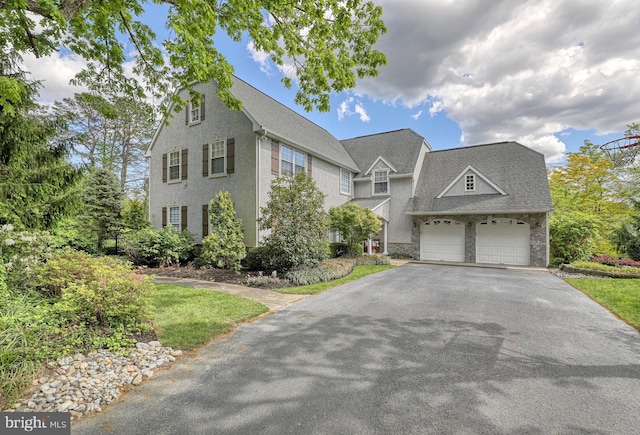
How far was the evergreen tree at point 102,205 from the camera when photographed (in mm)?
13914

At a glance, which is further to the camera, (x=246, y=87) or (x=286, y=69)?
(x=246, y=87)

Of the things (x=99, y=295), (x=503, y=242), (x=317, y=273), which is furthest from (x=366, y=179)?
(x=99, y=295)

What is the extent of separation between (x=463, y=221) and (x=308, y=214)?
1026 centimetres

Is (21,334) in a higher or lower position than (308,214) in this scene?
lower

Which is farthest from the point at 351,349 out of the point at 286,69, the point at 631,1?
the point at 631,1

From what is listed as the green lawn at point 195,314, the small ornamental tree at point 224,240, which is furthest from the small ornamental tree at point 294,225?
the green lawn at point 195,314

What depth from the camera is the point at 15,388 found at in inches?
106

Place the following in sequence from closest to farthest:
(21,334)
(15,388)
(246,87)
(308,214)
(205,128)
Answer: (15,388) → (21,334) → (308,214) → (205,128) → (246,87)

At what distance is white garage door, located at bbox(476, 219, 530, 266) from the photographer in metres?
14.1

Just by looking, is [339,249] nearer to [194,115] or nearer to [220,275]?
[220,275]

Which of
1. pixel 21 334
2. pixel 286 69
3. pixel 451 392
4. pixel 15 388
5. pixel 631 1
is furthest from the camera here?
pixel 286 69

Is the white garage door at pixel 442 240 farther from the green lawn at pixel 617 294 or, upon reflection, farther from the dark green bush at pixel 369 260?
the green lawn at pixel 617 294

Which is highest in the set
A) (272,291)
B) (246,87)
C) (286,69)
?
(246,87)

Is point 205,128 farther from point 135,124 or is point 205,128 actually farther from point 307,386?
point 135,124
